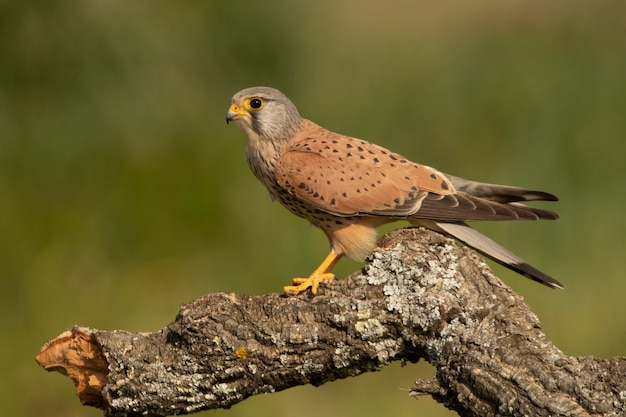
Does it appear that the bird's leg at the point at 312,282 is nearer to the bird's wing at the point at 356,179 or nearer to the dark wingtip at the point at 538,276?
the bird's wing at the point at 356,179

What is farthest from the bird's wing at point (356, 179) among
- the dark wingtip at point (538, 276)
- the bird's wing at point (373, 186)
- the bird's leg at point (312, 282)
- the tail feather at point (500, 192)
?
the dark wingtip at point (538, 276)

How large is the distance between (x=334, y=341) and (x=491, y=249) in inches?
33.3

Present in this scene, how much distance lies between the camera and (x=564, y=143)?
729 centimetres

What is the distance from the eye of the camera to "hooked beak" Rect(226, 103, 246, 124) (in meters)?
4.81

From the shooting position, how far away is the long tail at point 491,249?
4.08 meters

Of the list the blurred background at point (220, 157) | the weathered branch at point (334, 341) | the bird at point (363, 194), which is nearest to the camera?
the weathered branch at point (334, 341)

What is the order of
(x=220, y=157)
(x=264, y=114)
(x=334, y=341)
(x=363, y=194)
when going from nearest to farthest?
1. (x=334, y=341)
2. (x=363, y=194)
3. (x=264, y=114)
4. (x=220, y=157)

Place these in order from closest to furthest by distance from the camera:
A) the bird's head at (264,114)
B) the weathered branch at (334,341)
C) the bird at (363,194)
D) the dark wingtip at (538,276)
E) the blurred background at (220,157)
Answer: the weathered branch at (334,341), the dark wingtip at (538,276), the bird at (363,194), the bird's head at (264,114), the blurred background at (220,157)

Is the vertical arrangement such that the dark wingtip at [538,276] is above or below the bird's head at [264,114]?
below

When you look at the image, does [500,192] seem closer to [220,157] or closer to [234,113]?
[234,113]

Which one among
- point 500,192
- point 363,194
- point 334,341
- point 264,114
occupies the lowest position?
point 334,341

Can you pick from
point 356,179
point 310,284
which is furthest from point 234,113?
point 310,284

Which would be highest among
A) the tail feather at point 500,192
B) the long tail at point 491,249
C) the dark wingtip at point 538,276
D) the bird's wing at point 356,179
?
the bird's wing at point 356,179

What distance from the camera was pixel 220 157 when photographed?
702 centimetres
